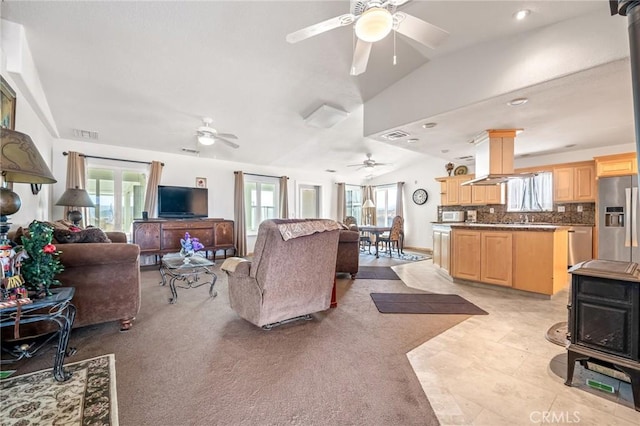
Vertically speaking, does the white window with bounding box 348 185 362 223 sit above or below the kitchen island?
above

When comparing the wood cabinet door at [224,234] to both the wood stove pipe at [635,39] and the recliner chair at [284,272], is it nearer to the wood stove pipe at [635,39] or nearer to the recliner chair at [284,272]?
the recliner chair at [284,272]

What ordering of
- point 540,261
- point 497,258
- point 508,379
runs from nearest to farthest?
point 508,379 → point 540,261 → point 497,258

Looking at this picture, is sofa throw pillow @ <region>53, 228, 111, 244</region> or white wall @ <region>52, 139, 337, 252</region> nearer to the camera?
sofa throw pillow @ <region>53, 228, 111, 244</region>

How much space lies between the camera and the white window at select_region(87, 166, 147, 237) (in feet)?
17.0

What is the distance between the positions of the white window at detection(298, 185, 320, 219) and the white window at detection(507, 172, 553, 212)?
5.18 meters

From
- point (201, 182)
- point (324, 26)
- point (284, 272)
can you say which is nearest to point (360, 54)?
point (324, 26)

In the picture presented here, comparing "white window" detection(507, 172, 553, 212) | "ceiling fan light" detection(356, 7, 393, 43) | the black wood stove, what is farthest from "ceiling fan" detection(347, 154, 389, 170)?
the black wood stove

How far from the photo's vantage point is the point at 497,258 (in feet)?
12.3

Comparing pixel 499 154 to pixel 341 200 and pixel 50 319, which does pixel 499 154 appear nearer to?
pixel 50 319

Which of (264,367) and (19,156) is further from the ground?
(19,156)

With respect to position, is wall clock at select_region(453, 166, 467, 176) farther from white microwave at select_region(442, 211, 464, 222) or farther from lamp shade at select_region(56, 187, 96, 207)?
lamp shade at select_region(56, 187, 96, 207)

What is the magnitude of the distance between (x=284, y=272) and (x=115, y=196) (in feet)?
16.2

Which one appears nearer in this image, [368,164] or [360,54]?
[360,54]

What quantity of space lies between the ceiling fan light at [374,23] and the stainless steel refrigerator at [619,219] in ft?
16.7
